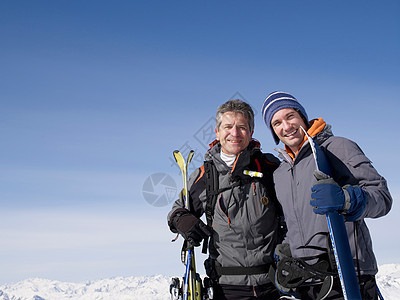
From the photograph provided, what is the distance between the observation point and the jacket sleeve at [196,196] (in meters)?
5.08

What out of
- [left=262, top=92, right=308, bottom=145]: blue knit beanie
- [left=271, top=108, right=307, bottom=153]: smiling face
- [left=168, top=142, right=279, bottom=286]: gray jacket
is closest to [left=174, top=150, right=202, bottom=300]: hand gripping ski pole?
[left=168, top=142, right=279, bottom=286]: gray jacket

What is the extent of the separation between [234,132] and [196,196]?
44.0 inches

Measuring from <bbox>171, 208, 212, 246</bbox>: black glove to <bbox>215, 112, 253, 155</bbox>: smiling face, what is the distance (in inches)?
41.2

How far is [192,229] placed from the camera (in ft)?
15.6

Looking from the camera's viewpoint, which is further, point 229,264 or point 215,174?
point 215,174

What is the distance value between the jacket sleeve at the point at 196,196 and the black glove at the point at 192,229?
260mm

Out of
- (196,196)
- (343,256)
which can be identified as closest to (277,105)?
(343,256)

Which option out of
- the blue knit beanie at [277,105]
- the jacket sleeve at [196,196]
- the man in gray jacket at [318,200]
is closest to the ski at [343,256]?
the man in gray jacket at [318,200]

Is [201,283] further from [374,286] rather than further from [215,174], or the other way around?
[374,286]

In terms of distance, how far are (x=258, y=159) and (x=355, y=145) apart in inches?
65.5

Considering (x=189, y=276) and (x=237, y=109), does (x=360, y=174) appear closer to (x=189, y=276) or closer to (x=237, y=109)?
(x=237, y=109)

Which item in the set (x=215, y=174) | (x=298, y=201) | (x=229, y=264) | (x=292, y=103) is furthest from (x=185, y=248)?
(x=292, y=103)

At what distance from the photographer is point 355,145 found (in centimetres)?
327

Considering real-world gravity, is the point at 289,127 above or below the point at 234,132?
below
